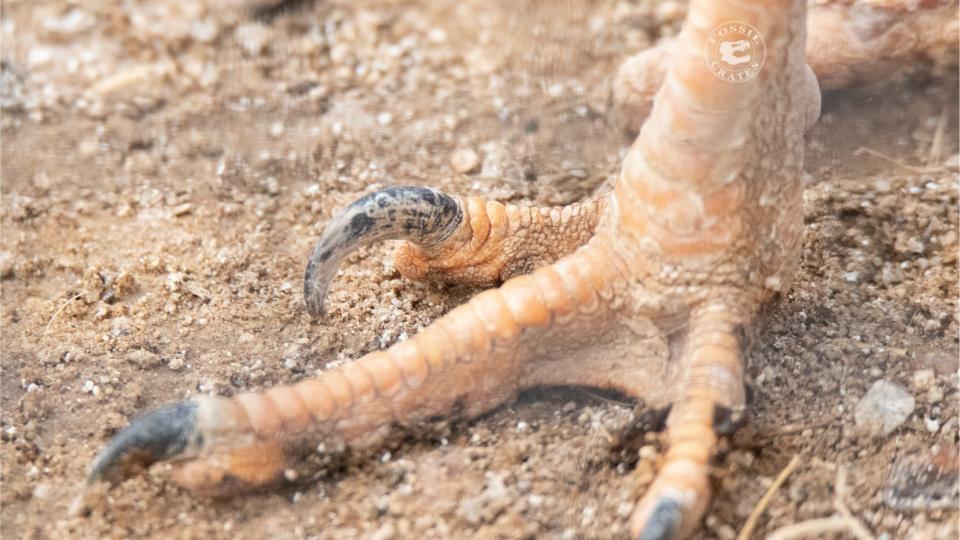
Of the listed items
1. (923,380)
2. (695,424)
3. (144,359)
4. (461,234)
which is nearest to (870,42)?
(923,380)

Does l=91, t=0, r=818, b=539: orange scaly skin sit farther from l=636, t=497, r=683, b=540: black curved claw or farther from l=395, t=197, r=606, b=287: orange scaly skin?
l=395, t=197, r=606, b=287: orange scaly skin

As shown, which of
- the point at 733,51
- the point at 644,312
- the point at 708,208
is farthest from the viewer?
the point at 644,312

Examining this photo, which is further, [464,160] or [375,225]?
[464,160]

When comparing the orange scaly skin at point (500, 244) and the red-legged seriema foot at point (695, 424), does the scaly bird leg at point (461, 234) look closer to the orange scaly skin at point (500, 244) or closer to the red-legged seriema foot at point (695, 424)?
the orange scaly skin at point (500, 244)

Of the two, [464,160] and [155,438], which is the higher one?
[155,438]

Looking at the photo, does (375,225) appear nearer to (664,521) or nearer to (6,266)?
(664,521)

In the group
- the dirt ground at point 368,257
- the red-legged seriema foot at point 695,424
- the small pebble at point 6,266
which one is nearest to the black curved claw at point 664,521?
the red-legged seriema foot at point 695,424

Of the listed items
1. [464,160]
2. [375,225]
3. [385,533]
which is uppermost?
[375,225]

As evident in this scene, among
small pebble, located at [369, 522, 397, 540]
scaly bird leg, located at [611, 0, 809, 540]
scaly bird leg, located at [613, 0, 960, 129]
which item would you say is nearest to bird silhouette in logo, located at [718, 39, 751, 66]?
scaly bird leg, located at [611, 0, 809, 540]
